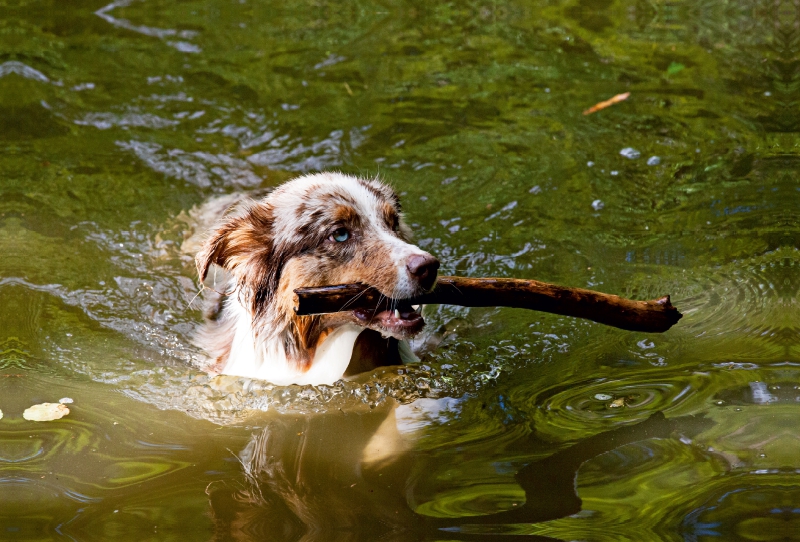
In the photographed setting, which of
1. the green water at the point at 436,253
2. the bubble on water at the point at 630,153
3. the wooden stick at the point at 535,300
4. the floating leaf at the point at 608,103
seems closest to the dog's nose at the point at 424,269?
the wooden stick at the point at 535,300

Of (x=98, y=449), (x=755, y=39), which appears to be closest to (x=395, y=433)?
(x=98, y=449)

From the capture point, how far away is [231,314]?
5828mm

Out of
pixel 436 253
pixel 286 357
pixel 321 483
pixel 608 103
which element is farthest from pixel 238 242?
pixel 608 103

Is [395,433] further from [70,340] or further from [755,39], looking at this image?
[755,39]

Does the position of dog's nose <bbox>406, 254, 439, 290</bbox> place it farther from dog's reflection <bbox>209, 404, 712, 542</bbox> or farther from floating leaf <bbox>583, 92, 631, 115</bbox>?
floating leaf <bbox>583, 92, 631, 115</bbox>

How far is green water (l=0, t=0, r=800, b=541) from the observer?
13.4 feet

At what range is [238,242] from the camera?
5.22m

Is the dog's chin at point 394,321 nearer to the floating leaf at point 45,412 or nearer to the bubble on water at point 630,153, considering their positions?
the floating leaf at point 45,412

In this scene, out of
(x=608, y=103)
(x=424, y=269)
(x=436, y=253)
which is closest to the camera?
(x=424, y=269)

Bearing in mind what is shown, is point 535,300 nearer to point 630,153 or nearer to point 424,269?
point 424,269

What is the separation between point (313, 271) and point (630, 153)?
13.0 ft

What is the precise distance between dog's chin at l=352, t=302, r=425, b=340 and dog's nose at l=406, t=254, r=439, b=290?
272 millimetres

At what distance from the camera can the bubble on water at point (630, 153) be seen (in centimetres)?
772

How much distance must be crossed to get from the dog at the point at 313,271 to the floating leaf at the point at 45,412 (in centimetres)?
102
